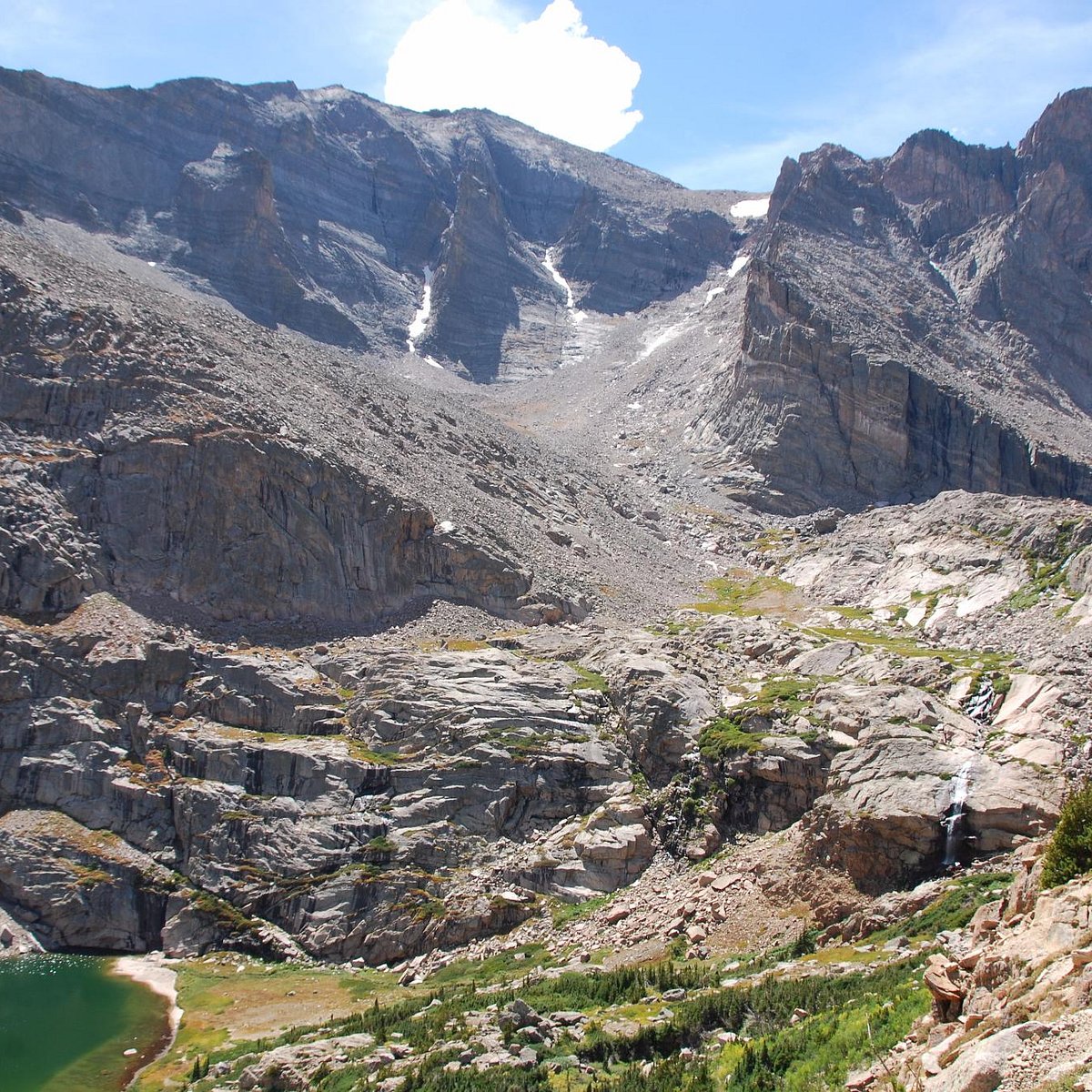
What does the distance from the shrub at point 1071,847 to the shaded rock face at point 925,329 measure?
314 ft

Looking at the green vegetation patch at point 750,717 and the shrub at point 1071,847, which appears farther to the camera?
the green vegetation patch at point 750,717

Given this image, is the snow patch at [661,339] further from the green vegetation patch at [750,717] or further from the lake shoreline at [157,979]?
the lake shoreline at [157,979]

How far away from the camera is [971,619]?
77750 mm

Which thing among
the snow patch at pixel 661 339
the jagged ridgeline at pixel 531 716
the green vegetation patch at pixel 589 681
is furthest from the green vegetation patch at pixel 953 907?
the snow patch at pixel 661 339

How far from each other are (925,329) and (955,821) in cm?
12491

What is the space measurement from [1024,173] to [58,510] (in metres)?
176

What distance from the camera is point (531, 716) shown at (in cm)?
6397

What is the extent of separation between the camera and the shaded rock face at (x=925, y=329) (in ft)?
415

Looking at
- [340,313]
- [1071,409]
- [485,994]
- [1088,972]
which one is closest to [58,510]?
[485,994]

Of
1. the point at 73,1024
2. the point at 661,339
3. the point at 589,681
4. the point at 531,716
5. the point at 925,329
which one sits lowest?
the point at 73,1024

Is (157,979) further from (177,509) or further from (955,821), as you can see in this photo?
(955,821)

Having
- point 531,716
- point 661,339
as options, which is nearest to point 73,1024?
point 531,716

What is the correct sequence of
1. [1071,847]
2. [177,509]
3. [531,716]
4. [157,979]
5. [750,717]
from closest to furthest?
[1071,847] → [157,979] → [750,717] → [531,716] → [177,509]

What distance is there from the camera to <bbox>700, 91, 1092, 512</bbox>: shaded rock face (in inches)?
4985
